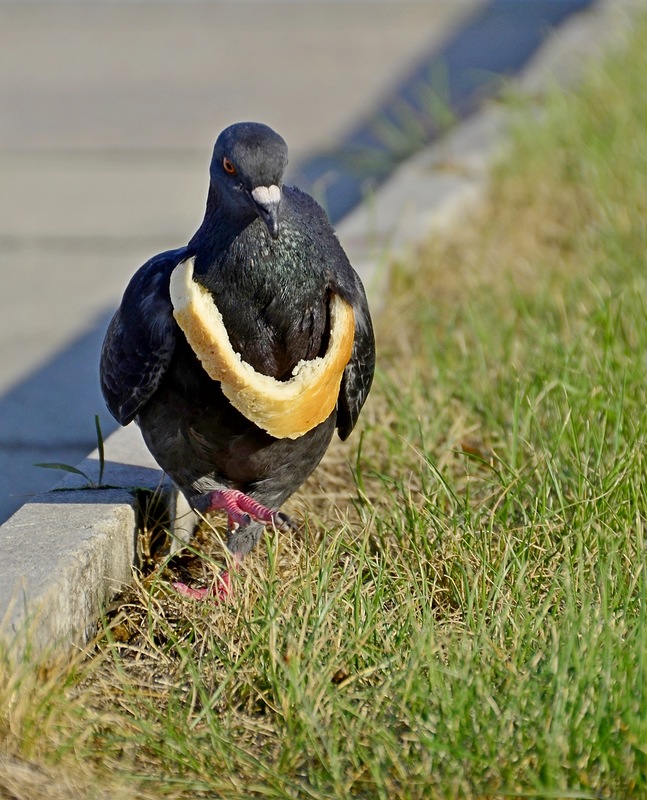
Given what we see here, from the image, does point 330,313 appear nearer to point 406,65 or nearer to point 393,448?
point 393,448

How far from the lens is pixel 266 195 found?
2.95m

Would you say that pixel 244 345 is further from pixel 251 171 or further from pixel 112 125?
pixel 112 125

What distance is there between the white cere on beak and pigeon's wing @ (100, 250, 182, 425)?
398 mm

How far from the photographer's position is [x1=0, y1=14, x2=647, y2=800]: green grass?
2.59m

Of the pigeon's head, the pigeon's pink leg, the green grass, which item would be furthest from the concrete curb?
the pigeon's head

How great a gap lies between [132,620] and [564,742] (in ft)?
3.96

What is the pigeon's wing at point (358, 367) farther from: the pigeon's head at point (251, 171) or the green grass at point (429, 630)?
the pigeon's head at point (251, 171)

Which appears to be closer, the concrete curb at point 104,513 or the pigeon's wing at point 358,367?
the concrete curb at point 104,513

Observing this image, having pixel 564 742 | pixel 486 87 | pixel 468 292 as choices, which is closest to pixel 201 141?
pixel 486 87

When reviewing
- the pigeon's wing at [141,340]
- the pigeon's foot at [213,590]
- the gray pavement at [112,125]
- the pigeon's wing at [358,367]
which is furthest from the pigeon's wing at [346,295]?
the gray pavement at [112,125]

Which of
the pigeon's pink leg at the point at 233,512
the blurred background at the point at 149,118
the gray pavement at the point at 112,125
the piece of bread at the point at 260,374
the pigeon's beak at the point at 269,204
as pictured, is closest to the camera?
the pigeon's beak at the point at 269,204

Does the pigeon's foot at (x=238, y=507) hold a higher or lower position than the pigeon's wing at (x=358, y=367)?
lower

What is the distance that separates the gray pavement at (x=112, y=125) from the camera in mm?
5113

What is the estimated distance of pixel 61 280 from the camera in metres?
5.99
